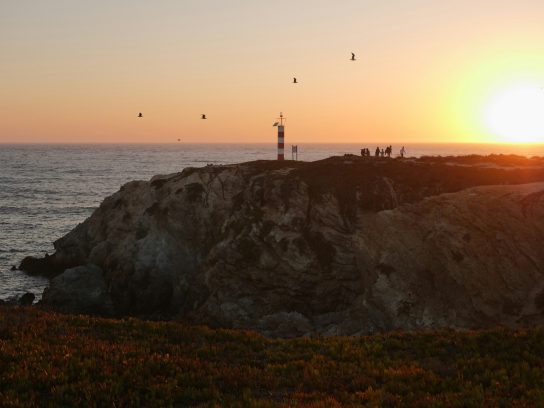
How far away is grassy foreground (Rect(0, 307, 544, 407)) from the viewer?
12125 mm

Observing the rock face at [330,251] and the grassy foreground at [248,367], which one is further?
the rock face at [330,251]

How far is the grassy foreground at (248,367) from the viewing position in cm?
1212

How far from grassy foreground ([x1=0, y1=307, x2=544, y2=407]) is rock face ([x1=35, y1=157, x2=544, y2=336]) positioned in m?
14.0

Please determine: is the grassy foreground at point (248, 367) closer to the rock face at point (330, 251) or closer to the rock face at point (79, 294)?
the rock face at point (330, 251)

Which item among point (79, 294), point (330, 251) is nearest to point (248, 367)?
point (330, 251)

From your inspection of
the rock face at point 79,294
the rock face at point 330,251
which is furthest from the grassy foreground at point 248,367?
the rock face at point 79,294

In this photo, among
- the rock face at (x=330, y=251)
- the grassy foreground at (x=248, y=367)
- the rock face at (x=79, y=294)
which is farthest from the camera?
the rock face at (x=79, y=294)

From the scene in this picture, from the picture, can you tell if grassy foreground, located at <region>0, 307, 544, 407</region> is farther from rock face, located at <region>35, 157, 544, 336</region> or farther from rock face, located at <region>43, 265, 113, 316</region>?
rock face, located at <region>43, 265, 113, 316</region>

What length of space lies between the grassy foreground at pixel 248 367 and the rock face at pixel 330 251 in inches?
550

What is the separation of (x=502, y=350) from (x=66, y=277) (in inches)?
1335

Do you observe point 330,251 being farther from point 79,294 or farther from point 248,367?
point 248,367

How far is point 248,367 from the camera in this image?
48.1 feet

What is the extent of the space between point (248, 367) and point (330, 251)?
21.6 meters

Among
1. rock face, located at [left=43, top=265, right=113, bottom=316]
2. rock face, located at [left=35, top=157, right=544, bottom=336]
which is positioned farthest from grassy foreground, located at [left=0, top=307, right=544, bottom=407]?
rock face, located at [left=43, top=265, right=113, bottom=316]
